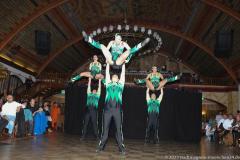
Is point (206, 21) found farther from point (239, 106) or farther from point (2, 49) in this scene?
point (2, 49)

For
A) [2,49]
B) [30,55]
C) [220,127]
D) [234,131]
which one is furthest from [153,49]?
[30,55]

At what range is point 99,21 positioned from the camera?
23.1m

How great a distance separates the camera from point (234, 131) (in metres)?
10.8

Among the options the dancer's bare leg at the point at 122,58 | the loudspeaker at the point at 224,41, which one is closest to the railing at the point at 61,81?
the loudspeaker at the point at 224,41

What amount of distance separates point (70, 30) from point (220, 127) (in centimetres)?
1407

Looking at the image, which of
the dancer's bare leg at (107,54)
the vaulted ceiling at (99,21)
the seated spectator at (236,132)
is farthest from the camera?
the vaulted ceiling at (99,21)

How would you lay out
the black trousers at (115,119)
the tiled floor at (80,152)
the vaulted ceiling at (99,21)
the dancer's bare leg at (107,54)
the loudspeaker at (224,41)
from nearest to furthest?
the tiled floor at (80,152) → the black trousers at (115,119) → the dancer's bare leg at (107,54) → the loudspeaker at (224,41) → the vaulted ceiling at (99,21)

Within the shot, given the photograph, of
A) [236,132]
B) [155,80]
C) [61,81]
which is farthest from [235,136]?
[61,81]

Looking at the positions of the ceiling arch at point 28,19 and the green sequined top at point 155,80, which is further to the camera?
the ceiling arch at point 28,19

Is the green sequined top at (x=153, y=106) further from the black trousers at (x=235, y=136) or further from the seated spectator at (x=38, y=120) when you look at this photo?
the seated spectator at (x=38, y=120)

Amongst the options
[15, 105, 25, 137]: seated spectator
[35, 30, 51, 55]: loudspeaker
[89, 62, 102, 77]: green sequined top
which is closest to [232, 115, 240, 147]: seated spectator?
[89, 62, 102, 77]: green sequined top

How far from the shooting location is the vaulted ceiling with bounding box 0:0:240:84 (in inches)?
719

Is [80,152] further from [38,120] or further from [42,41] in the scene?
[42,41]

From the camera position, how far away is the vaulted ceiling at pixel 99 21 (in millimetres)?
18266
